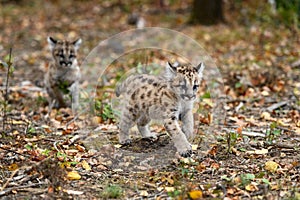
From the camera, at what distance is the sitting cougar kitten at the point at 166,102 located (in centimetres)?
575

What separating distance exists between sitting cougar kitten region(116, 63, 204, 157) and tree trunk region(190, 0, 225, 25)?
7464mm

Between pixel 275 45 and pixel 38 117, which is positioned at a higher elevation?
pixel 275 45

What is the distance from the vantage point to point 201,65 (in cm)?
587

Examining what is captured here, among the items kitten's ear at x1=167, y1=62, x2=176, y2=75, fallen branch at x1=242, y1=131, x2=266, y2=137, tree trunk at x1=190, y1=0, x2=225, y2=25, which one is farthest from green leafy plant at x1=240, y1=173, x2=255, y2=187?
tree trunk at x1=190, y1=0, x2=225, y2=25

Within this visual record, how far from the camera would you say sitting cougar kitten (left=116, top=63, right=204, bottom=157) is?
18.9ft

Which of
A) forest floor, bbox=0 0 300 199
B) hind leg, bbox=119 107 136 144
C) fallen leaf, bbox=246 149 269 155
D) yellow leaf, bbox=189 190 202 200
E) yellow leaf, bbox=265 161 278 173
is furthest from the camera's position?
hind leg, bbox=119 107 136 144

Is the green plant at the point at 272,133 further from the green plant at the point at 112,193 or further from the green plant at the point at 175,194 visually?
the green plant at the point at 112,193

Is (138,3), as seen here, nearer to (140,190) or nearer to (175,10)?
(175,10)

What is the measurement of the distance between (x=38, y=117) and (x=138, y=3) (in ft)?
31.8

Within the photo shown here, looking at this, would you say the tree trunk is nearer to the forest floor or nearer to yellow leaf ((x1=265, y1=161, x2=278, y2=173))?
the forest floor

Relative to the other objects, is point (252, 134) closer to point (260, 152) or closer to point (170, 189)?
point (260, 152)

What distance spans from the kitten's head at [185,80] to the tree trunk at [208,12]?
7.92m

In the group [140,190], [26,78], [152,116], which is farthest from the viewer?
[26,78]

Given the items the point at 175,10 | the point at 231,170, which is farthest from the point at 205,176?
the point at 175,10
